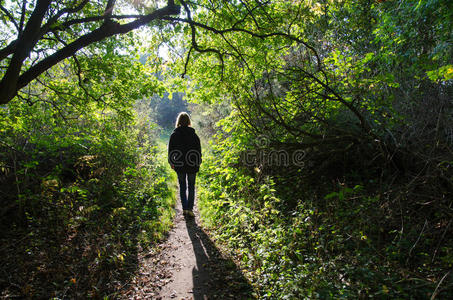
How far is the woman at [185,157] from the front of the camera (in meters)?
6.18

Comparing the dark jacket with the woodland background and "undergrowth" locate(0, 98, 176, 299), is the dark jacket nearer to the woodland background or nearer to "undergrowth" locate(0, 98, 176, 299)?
the woodland background

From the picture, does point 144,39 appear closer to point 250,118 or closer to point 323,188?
point 250,118

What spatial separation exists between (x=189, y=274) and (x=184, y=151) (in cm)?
317

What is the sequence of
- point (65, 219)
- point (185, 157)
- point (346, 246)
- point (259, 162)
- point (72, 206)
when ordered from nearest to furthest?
point (346, 246), point (65, 219), point (72, 206), point (185, 157), point (259, 162)

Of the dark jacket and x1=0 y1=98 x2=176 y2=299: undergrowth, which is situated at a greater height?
the dark jacket

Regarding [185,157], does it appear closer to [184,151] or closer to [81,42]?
[184,151]

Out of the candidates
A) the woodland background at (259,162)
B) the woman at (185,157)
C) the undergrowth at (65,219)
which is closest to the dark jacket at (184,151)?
the woman at (185,157)

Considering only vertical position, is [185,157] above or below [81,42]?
below

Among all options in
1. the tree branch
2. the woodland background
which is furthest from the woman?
the tree branch

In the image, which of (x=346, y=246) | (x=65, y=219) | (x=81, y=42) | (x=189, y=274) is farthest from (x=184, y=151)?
(x=346, y=246)

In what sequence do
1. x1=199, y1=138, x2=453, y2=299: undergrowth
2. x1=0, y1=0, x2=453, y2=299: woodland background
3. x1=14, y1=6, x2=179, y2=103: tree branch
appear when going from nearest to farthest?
x1=199, y1=138, x2=453, y2=299: undergrowth < x1=0, y1=0, x2=453, y2=299: woodland background < x1=14, y1=6, x2=179, y2=103: tree branch

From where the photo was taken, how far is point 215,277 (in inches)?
149

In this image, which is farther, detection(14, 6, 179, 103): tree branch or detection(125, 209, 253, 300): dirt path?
detection(14, 6, 179, 103): tree branch

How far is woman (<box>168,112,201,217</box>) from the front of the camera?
6.18 meters
